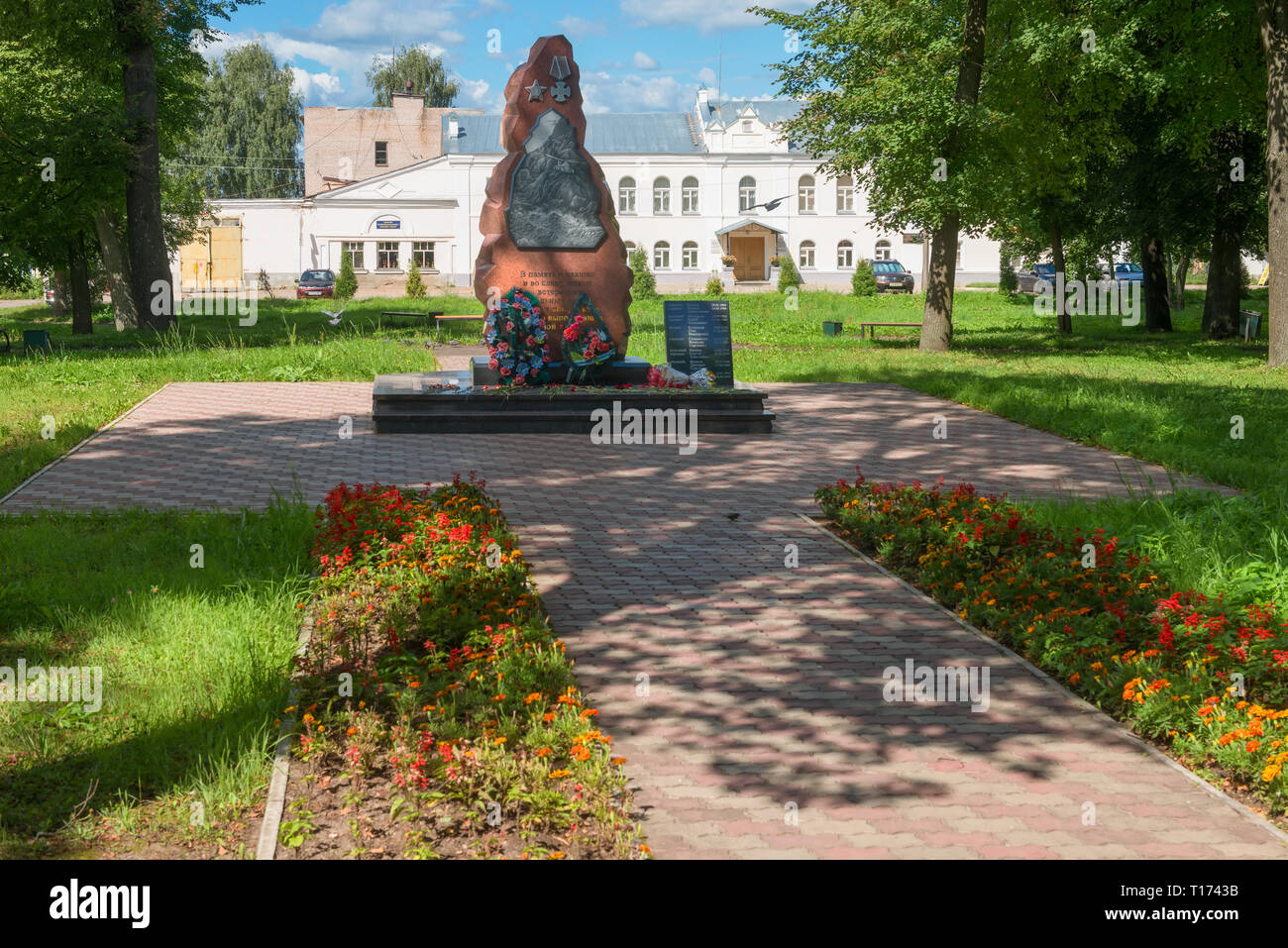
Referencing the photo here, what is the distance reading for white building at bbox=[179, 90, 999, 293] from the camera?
6325cm

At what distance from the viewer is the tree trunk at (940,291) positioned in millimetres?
25609

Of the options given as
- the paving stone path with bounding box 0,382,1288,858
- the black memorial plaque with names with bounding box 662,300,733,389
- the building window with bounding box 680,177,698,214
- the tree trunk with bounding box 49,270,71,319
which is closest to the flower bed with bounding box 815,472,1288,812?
the paving stone path with bounding box 0,382,1288,858

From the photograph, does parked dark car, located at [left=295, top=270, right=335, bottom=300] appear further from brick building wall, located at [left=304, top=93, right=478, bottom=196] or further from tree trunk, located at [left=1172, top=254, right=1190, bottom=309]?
tree trunk, located at [left=1172, top=254, right=1190, bottom=309]

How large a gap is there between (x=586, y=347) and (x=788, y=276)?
4510 cm

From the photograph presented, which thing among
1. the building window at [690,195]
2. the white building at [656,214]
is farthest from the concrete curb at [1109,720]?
the building window at [690,195]

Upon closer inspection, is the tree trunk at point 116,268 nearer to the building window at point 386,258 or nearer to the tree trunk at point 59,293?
the tree trunk at point 59,293

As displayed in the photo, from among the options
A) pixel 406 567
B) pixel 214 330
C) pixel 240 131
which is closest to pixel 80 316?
pixel 214 330

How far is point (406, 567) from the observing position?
24.4 feet

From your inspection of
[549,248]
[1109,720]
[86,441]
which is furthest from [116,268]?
[1109,720]

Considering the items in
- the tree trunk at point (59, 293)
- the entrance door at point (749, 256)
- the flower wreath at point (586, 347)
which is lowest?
the flower wreath at point (586, 347)

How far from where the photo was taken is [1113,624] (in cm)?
675

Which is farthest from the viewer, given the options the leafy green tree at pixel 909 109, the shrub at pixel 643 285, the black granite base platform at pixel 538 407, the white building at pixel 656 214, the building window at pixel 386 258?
the building window at pixel 386 258

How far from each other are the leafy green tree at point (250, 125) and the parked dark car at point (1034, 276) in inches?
1736

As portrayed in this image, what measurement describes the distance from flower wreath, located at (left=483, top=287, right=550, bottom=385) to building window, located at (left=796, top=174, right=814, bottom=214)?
170ft
